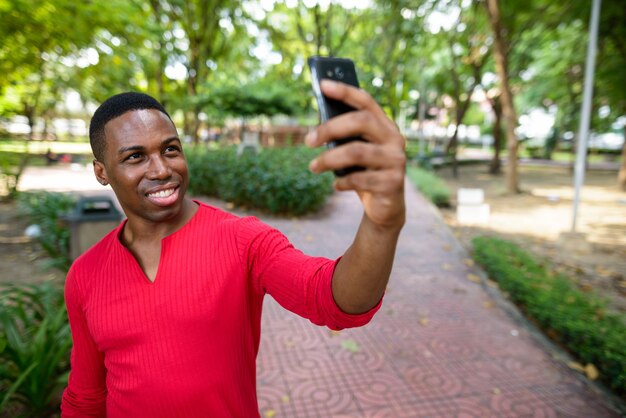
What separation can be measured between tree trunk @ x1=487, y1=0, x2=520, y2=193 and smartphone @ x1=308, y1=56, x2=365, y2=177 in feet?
45.4

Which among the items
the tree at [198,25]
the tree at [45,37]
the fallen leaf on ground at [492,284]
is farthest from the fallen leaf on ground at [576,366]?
the tree at [198,25]

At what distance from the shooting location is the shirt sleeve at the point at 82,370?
1.38 metres

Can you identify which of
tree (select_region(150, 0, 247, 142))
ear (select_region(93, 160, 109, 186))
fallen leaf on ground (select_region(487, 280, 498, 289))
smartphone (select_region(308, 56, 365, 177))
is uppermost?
tree (select_region(150, 0, 247, 142))

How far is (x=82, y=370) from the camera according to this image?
143 centimetres

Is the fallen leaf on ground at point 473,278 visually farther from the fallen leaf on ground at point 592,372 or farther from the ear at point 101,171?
the ear at point 101,171

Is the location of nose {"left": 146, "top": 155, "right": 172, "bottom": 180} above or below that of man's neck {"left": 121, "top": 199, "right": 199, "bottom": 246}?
above

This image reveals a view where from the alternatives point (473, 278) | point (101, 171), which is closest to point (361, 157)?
point (101, 171)

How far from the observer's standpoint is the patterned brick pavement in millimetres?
3381

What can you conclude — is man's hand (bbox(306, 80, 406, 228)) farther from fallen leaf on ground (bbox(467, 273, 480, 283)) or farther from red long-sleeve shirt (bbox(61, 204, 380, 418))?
fallen leaf on ground (bbox(467, 273, 480, 283))

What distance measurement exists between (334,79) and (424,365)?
380 cm

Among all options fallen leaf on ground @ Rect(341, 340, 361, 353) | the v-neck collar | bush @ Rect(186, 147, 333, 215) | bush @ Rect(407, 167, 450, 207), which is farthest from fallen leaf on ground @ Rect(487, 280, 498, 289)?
bush @ Rect(407, 167, 450, 207)

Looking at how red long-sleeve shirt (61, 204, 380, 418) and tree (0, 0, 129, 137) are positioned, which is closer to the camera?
red long-sleeve shirt (61, 204, 380, 418)

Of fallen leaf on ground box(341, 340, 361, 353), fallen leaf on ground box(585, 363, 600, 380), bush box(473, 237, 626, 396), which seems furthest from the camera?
fallen leaf on ground box(341, 340, 361, 353)

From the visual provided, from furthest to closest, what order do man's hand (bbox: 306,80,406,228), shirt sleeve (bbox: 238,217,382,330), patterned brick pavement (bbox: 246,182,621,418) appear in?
patterned brick pavement (bbox: 246,182,621,418) → shirt sleeve (bbox: 238,217,382,330) → man's hand (bbox: 306,80,406,228)
